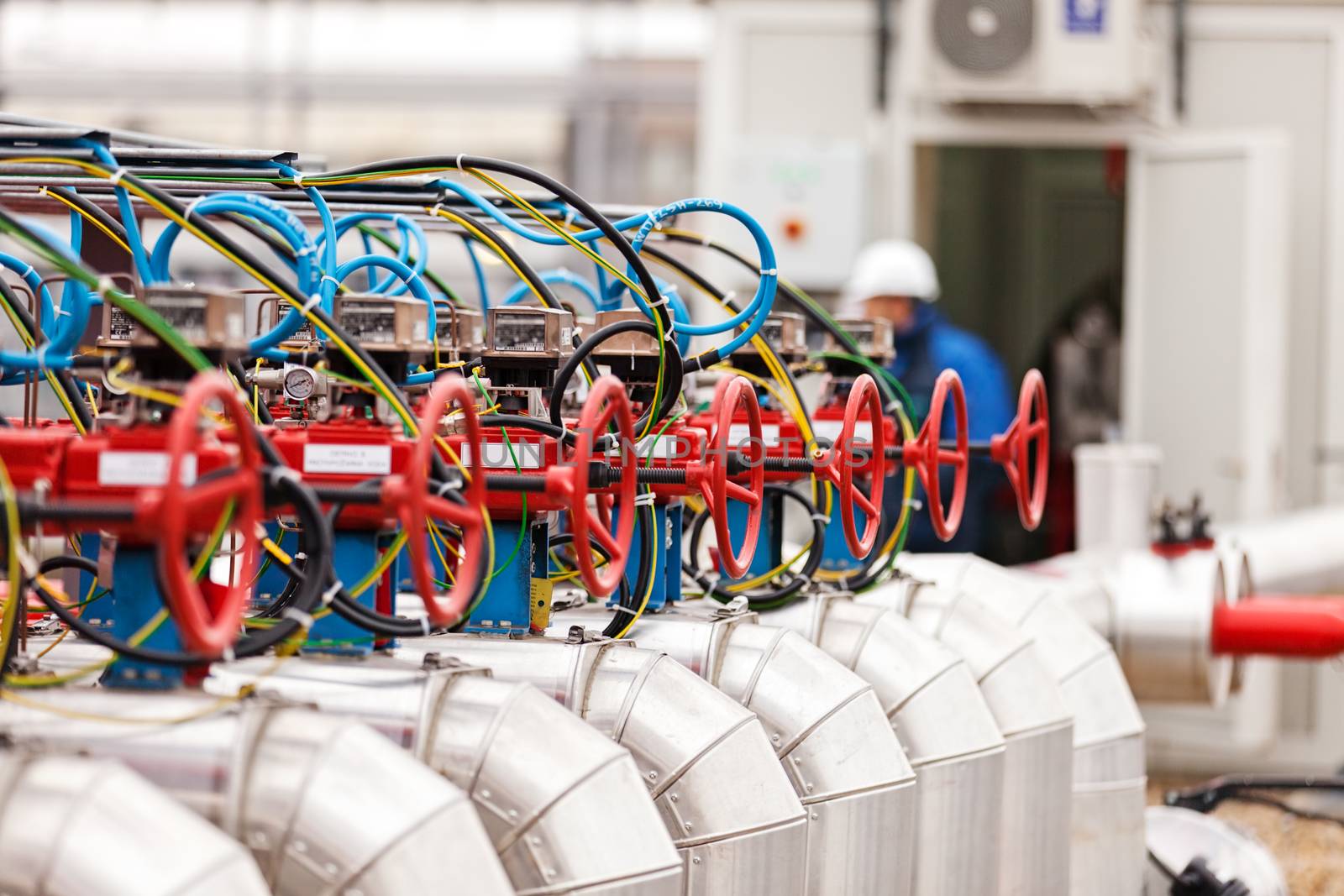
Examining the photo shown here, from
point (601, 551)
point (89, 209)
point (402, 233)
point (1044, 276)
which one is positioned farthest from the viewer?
point (1044, 276)

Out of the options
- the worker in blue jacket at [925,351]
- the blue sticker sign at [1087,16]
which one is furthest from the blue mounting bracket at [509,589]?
the blue sticker sign at [1087,16]

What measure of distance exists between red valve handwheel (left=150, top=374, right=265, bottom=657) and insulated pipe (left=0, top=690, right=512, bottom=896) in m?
0.10

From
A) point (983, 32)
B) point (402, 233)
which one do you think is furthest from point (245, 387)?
point (983, 32)

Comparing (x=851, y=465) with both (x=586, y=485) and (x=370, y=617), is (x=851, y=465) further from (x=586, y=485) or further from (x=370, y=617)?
(x=370, y=617)

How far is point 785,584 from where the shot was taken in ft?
9.44

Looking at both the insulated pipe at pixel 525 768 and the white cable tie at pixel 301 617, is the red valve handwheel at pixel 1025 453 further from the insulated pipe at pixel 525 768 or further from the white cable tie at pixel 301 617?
the white cable tie at pixel 301 617

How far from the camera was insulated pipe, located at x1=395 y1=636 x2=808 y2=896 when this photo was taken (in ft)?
6.78

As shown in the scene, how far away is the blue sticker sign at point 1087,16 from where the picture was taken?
5.13 meters

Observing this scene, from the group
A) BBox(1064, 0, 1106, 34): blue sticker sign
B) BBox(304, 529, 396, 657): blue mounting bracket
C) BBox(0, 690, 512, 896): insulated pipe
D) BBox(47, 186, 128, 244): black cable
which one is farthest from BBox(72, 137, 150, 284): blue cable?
BBox(1064, 0, 1106, 34): blue sticker sign

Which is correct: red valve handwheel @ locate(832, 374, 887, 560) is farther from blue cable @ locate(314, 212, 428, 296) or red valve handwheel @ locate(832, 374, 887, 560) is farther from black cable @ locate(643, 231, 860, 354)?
blue cable @ locate(314, 212, 428, 296)

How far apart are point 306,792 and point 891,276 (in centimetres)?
357

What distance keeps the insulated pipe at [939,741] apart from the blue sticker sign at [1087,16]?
9.92 feet

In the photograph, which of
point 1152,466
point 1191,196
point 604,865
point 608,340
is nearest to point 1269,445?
point 1191,196

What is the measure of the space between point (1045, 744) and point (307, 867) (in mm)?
1508
